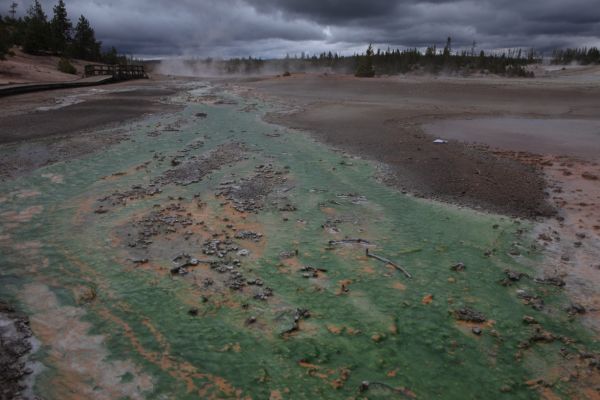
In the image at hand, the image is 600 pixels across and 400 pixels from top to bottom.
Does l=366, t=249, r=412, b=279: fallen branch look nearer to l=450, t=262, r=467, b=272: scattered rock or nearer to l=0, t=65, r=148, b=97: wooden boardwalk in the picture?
l=450, t=262, r=467, b=272: scattered rock

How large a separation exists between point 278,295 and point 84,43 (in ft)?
219

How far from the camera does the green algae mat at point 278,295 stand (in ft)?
12.5

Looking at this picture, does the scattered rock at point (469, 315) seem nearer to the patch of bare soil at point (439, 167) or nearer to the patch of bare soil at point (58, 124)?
the patch of bare soil at point (439, 167)

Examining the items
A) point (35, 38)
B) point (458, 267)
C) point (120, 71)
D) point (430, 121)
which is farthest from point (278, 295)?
point (35, 38)

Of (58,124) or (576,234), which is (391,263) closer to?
(576,234)

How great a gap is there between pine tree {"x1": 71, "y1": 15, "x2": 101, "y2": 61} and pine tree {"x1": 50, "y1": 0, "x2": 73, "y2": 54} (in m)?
1.58

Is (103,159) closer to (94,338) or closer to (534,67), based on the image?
(94,338)

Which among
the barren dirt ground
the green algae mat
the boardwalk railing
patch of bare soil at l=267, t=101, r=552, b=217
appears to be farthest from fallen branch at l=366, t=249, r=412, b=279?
the boardwalk railing

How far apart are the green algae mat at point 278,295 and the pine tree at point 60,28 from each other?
53.2 metres

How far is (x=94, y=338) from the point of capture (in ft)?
13.8

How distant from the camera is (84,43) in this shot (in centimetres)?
5897

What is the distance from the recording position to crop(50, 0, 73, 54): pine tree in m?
51.9

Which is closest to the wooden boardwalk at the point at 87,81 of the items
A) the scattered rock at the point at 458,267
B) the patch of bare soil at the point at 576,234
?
the scattered rock at the point at 458,267

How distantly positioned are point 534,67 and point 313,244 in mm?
82365
